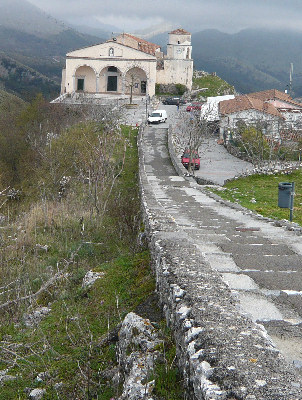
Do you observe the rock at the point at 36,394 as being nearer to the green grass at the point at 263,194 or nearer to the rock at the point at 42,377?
the rock at the point at 42,377

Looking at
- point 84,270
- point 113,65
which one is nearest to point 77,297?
point 84,270

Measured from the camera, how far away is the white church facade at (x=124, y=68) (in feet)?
167

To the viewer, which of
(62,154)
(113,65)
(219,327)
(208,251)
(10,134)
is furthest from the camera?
(113,65)

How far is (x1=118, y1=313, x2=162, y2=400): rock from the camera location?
439cm

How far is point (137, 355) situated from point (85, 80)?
4976 centimetres

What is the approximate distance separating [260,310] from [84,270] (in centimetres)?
498

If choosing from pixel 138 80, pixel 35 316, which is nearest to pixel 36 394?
pixel 35 316

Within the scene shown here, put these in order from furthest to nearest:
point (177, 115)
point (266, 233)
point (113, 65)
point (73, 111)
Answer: point (113, 65)
point (177, 115)
point (73, 111)
point (266, 233)

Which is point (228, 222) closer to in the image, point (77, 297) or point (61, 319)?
point (77, 297)

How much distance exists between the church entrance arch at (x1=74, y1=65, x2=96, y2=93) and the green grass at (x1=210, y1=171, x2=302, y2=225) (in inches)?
1328

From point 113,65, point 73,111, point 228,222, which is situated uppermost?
point 113,65

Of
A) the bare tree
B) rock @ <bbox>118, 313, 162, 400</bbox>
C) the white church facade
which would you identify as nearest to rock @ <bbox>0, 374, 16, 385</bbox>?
rock @ <bbox>118, 313, 162, 400</bbox>

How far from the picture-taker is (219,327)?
4.14 metres

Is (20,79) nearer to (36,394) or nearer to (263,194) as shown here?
(263,194)
